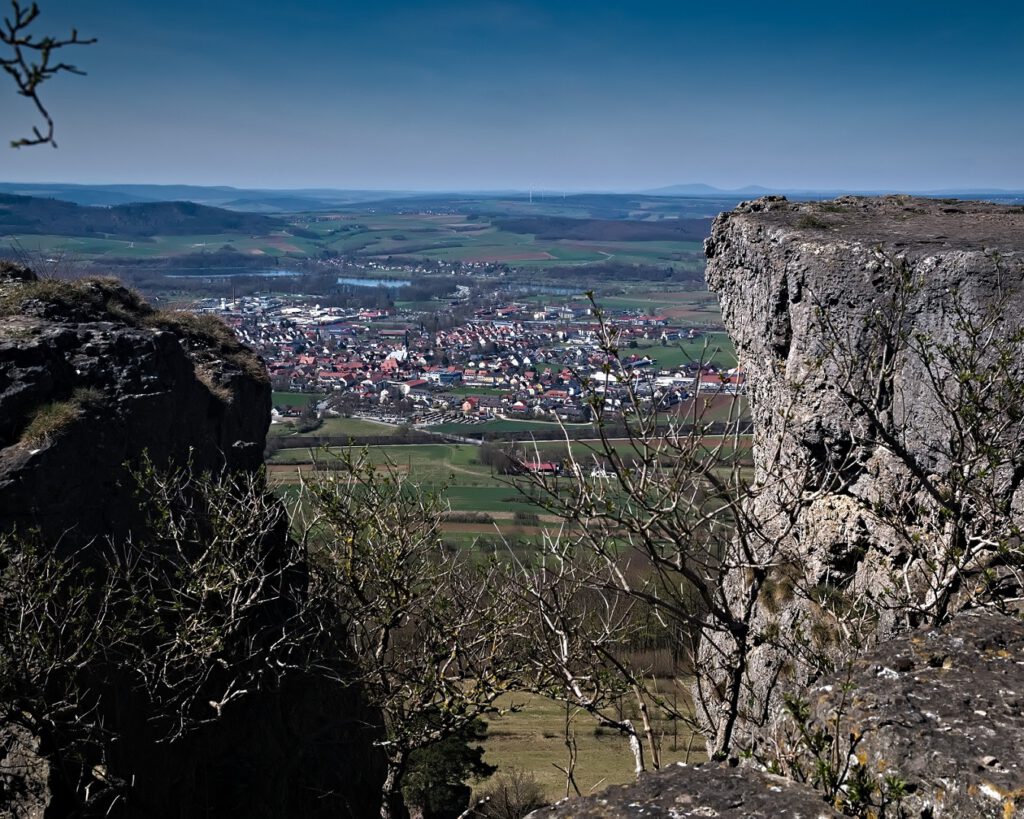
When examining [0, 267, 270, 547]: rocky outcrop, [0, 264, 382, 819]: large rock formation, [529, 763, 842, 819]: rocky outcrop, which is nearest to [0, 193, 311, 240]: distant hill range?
[0, 267, 270, 547]: rocky outcrop

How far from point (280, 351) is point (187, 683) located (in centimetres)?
5170

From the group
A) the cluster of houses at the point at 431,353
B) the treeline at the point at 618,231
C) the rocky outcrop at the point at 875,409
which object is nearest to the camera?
the rocky outcrop at the point at 875,409

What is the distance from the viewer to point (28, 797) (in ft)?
27.0

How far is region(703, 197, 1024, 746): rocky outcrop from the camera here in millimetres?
7219

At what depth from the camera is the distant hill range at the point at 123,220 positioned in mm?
127438

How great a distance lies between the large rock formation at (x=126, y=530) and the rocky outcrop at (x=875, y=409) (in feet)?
17.0

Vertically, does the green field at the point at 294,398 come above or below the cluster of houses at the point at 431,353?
below

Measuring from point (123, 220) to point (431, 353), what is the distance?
359ft

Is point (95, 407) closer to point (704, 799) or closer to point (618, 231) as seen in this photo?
point (704, 799)

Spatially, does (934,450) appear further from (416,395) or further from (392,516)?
(416,395)

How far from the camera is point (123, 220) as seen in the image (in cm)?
15225

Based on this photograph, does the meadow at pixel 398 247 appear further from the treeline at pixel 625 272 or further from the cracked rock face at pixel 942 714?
the cracked rock face at pixel 942 714

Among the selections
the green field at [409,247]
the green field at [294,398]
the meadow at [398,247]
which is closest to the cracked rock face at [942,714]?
the green field at [294,398]

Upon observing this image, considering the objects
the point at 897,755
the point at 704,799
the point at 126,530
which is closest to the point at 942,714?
the point at 897,755
